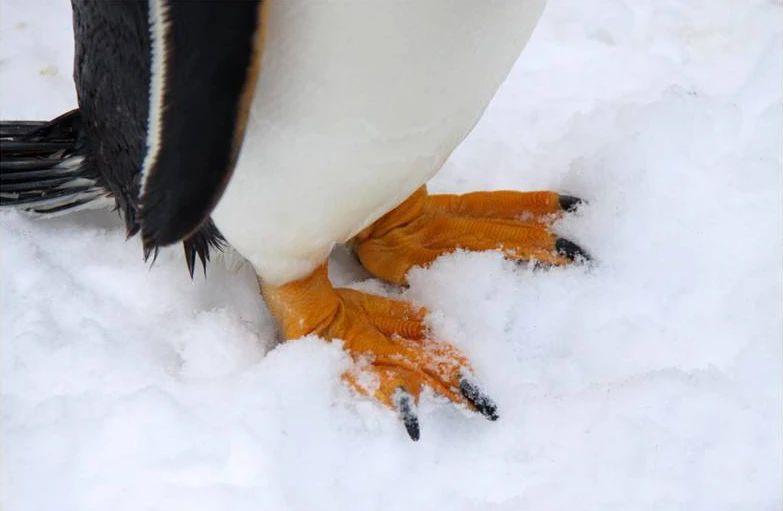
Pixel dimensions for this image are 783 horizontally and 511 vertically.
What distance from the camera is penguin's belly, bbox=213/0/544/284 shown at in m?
0.66

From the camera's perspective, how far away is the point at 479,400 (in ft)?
2.81

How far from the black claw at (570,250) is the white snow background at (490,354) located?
0.02 m

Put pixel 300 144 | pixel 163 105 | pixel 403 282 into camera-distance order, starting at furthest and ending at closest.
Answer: pixel 403 282
pixel 300 144
pixel 163 105

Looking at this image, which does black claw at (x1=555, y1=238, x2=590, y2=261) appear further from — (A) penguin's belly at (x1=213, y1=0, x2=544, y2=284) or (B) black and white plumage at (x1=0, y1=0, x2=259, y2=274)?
(B) black and white plumage at (x1=0, y1=0, x2=259, y2=274)

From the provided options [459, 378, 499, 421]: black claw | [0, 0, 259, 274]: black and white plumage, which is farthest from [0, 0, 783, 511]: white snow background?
[0, 0, 259, 274]: black and white plumage

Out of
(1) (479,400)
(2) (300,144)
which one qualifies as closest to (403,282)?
(1) (479,400)

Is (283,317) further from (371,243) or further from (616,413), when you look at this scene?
(616,413)

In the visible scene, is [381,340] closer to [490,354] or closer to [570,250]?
[490,354]

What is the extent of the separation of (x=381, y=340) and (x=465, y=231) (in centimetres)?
20

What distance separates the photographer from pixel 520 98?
1.30 meters

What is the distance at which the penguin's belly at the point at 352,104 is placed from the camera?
2.15 feet

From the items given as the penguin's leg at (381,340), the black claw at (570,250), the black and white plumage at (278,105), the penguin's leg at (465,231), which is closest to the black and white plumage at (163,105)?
the black and white plumage at (278,105)

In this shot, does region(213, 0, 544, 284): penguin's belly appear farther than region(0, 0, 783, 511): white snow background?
No

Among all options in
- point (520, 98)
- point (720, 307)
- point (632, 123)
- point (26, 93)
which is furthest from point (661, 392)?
point (26, 93)
